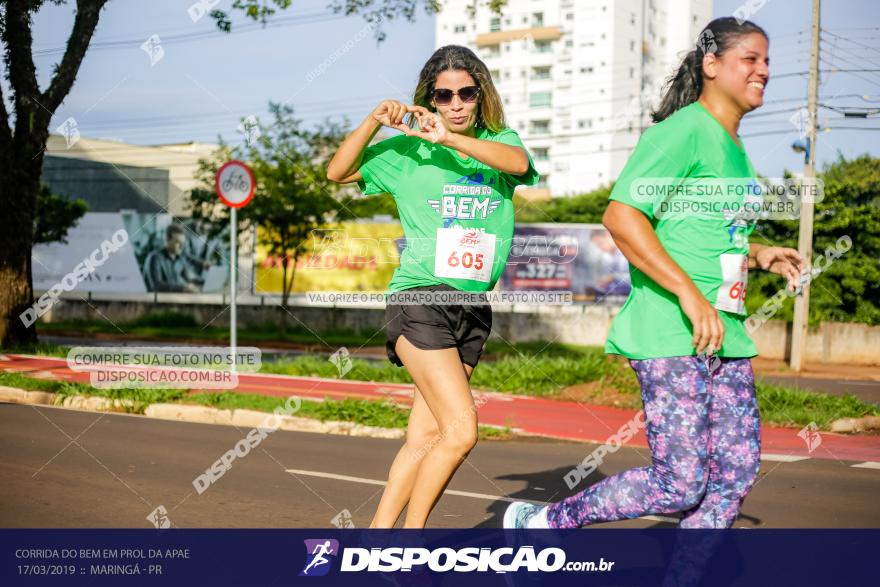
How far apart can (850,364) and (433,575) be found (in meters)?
22.4

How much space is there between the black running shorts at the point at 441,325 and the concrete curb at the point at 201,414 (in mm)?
5567

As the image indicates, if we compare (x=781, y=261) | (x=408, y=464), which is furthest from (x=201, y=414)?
(x=781, y=261)

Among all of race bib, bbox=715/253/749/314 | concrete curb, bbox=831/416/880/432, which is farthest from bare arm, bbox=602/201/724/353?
concrete curb, bbox=831/416/880/432

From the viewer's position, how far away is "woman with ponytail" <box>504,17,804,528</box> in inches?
118

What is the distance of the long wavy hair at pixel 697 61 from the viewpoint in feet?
10.4

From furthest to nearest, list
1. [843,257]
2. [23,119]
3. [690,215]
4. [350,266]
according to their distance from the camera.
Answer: [350,266] → [843,257] → [23,119] → [690,215]

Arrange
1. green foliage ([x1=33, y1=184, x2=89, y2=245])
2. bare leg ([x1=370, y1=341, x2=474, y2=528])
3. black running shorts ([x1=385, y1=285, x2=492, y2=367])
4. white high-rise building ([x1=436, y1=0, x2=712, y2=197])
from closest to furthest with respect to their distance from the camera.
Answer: black running shorts ([x1=385, y1=285, x2=492, y2=367])
bare leg ([x1=370, y1=341, x2=474, y2=528])
green foliage ([x1=33, y1=184, x2=89, y2=245])
white high-rise building ([x1=436, y1=0, x2=712, y2=197])

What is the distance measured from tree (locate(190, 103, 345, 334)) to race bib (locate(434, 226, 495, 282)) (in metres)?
19.8

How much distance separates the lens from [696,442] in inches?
117

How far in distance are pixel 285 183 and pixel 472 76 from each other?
870 inches

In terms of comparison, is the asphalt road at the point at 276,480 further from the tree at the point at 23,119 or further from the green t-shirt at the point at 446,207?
the tree at the point at 23,119

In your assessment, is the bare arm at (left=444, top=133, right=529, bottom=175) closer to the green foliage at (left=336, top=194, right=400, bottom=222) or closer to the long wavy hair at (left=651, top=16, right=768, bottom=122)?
the long wavy hair at (left=651, top=16, right=768, bottom=122)

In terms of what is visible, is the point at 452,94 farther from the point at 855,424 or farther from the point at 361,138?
the point at 855,424

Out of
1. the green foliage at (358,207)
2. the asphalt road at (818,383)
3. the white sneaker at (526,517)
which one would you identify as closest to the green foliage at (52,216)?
the asphalt road at (818,383)
